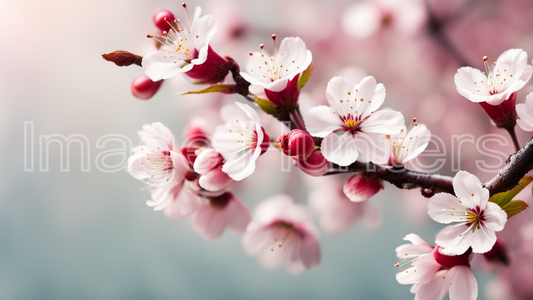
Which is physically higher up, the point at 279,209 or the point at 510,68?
the point at 510,68

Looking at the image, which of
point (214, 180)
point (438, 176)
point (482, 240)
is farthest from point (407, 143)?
point (214, 180)

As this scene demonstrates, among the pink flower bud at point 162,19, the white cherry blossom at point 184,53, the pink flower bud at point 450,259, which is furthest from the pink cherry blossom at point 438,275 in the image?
the pink flower bud at point 162,19

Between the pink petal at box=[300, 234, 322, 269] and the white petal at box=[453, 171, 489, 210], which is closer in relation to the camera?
the white petal at box=[453, 171, 489, 210]

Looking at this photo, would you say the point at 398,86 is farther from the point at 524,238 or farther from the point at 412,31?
the point at 524,238

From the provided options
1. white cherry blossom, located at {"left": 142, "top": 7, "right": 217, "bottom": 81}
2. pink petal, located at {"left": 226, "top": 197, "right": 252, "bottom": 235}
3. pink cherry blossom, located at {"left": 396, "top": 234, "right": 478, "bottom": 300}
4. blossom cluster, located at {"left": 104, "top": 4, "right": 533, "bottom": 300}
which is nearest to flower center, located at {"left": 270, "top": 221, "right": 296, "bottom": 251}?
pink petal, located at {"left": 226, "top": 197, "right": 252, "bottom": 235}

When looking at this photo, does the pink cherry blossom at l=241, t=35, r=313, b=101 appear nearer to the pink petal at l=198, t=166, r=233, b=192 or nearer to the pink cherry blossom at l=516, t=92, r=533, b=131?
the pink petal at l=198, t=166, r=233, b=192

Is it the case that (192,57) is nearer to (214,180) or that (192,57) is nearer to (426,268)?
(214,180)

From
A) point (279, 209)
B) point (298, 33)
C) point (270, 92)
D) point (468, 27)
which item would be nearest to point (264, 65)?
point (270, 92)
